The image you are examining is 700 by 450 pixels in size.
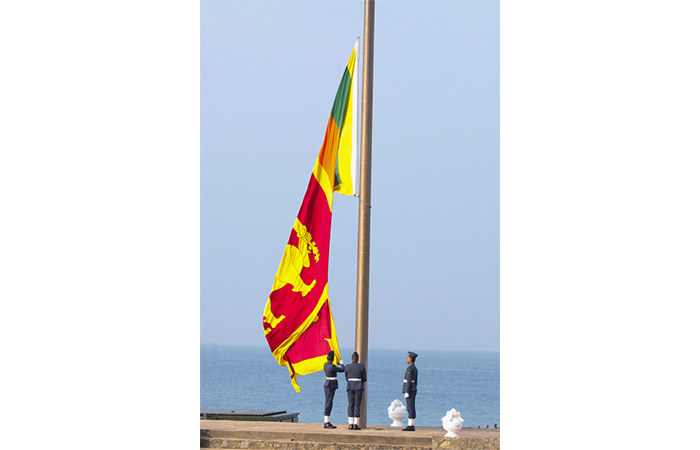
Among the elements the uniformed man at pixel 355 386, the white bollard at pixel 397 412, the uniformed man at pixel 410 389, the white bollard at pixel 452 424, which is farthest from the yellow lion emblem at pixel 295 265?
the white bollard at pixel 452 424

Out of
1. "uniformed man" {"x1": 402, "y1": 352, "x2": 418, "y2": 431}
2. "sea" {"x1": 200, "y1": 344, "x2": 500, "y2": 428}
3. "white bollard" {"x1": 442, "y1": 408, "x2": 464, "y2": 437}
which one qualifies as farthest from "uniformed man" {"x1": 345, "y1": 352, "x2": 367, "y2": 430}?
"sea" {"x1": 200, "y1": 344, "x2": 500, "y2": 428}

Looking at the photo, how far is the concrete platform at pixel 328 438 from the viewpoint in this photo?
419 inches

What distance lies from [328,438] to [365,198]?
404 centimetres

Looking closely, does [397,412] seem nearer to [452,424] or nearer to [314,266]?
[452,424]

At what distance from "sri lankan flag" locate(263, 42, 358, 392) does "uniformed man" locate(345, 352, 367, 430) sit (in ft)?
2.67

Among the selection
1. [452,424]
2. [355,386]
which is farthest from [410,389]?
[452,424]

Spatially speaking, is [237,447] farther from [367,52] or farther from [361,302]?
[367,52]

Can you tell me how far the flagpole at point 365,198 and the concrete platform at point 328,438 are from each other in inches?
49.0

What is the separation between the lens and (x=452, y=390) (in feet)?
344

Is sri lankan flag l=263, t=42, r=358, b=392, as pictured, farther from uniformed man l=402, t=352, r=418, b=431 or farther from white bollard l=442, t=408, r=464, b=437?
white bollard l=442, t=408, r=464, b=437

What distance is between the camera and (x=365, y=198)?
13031 mm

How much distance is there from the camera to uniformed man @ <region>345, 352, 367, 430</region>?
40.4 feet
